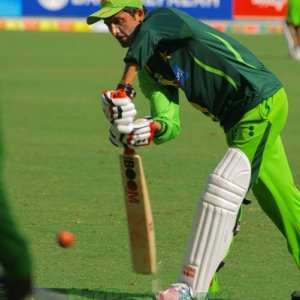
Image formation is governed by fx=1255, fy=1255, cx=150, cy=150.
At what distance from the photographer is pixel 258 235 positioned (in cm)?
957

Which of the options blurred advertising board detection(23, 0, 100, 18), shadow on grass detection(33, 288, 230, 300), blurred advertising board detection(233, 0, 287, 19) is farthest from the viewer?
blurred advertising board detection(233, 0, 287, 19)

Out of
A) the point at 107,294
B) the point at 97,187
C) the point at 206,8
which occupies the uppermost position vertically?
the point at 107,294

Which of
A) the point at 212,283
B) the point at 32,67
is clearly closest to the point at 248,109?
the point at 212,283

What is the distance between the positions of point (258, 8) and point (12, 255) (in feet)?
109

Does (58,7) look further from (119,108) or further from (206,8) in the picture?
(119,108)

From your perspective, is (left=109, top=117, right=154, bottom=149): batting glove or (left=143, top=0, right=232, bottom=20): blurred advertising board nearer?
(left=109, top=117, right=154, bottom=149): batting glove

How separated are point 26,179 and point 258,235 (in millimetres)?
Answer: 3193

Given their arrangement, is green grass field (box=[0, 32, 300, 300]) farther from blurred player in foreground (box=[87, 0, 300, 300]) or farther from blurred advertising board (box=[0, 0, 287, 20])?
blurred advertising board (box=[0, 0, 287, 20])

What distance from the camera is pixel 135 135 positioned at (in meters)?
6.89

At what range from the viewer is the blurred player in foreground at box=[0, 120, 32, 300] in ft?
14.7

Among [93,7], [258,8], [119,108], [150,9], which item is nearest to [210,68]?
[119,108]

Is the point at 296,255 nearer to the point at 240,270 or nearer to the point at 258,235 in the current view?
the point at 240,270

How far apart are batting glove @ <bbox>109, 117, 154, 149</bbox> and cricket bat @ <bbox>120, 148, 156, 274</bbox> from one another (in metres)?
0.08

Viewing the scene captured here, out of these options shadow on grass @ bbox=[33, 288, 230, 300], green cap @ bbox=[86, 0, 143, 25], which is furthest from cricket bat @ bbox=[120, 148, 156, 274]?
green cap @ bbox=[86, 0, 143, 25]
